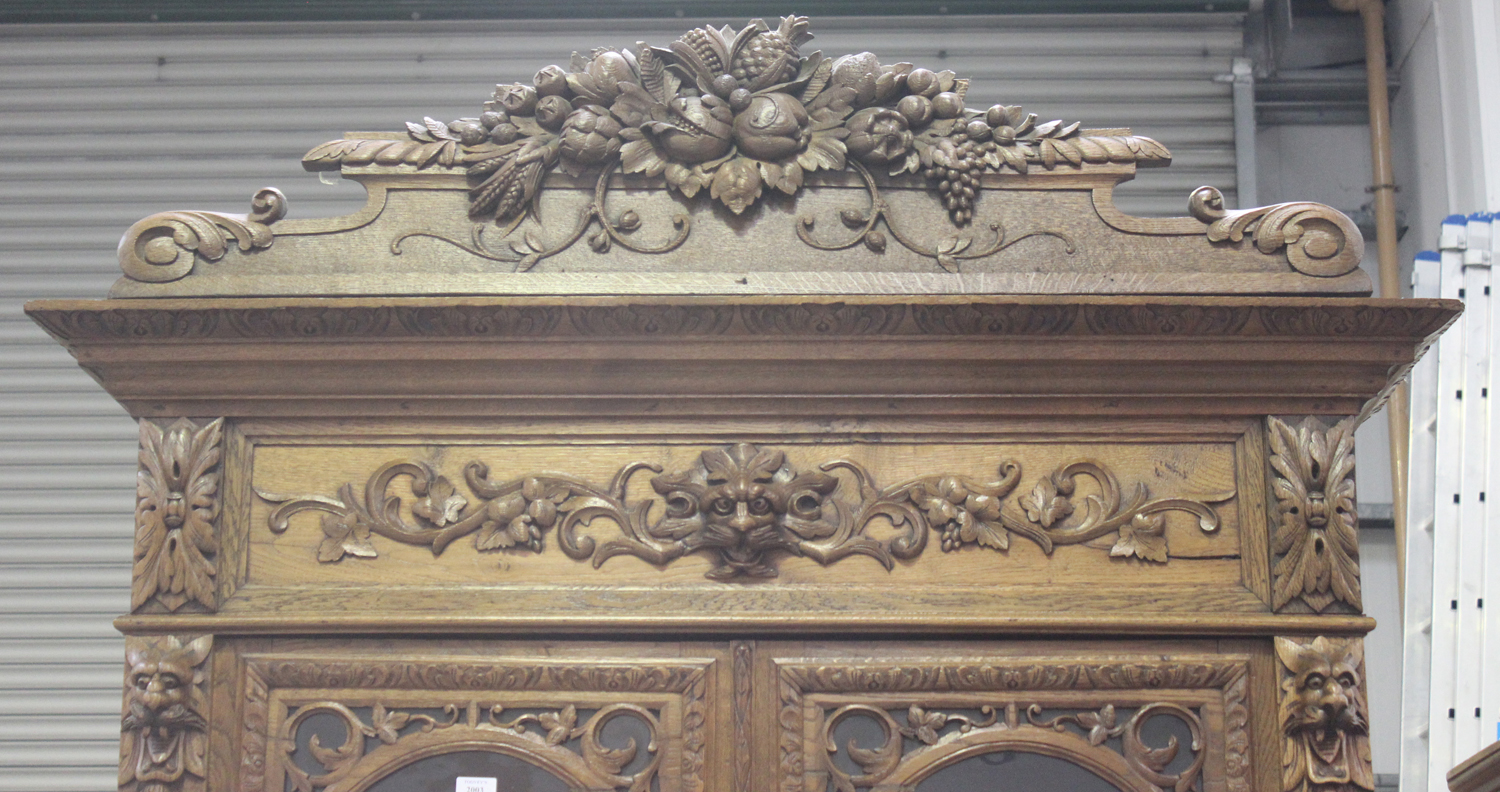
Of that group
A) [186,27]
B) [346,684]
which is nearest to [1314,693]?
Answer: [346,684]

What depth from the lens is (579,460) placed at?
1981mm

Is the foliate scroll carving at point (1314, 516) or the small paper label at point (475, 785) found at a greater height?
the foliate scroll carving at point (1314, 516)

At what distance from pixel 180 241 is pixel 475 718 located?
0.90m

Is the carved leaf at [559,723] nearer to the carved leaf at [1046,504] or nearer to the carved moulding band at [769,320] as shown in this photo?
the carved moulding band at [769,320]

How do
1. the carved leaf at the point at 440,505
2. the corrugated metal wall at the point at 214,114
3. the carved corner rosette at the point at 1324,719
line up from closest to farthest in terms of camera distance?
the carved corner rosette at the point at 1324,719, the carved leaf at the point at 440,505, the corrugated metal wall at the point at 214,114

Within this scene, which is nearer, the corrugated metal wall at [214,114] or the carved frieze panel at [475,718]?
the carved frieze panel at [475,718]

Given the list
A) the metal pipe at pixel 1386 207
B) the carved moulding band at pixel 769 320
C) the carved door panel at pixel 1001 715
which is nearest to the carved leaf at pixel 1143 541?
the carved door panel at pixel 1001 715

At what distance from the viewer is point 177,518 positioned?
1950mm

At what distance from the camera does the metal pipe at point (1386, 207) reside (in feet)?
12.0

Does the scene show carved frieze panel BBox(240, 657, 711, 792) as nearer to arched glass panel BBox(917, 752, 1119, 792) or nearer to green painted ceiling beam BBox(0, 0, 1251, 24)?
arched glass panel BBox(917, 752, 1119, 792)

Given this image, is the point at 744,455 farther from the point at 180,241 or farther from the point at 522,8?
the point at 522,8

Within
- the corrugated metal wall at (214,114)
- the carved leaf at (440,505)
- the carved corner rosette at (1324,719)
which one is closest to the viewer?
the carved corner rosette at (1324,719)

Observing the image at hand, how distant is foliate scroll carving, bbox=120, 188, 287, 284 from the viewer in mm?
1974

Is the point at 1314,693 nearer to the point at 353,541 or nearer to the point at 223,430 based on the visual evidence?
the point at 353,541
